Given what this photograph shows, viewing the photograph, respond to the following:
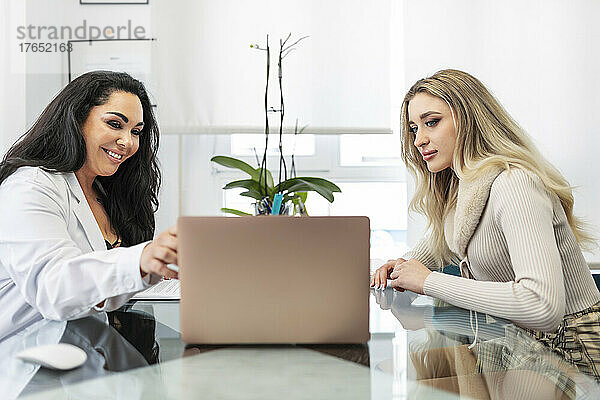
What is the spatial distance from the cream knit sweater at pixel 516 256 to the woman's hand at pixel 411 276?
0.08 ft

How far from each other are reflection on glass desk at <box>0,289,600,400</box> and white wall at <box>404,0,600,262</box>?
197cm

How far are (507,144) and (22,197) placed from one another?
3.55 feet

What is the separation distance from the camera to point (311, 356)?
2.85 feet

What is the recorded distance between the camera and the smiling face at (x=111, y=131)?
1557 mm

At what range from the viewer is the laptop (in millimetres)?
857

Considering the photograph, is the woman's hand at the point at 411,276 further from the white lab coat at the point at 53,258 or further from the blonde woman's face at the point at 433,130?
the white lab coat at the point at 53,258

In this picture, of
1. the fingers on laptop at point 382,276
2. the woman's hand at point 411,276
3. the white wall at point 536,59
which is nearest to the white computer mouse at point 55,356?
the woman's hand at point 411,276

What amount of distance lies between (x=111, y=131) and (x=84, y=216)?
224mm

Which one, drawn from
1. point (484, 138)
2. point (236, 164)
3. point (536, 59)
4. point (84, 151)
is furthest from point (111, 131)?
point (536, 59)

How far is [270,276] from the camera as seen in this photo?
2.85 ft

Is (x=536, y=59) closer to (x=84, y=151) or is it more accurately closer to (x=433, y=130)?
(x=433, y=130)

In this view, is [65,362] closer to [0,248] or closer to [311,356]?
[311,356]

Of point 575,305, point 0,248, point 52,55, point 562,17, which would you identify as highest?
point 562,17

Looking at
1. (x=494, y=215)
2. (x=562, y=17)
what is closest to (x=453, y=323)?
(x=494, y=215)
